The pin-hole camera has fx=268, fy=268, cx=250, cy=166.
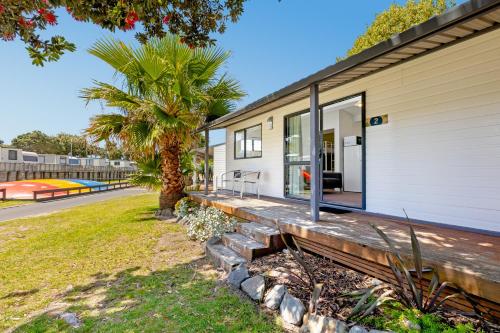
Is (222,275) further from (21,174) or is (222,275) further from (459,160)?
(21,174)

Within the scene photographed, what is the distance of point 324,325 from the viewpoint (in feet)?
7.98

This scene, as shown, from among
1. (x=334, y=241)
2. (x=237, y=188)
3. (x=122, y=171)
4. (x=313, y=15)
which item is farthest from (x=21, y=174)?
(x=334, y=241)

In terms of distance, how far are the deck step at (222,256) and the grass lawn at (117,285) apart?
0.17m

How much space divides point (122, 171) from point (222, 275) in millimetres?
39536

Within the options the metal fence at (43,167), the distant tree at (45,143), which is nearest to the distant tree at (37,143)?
the distant tree at (45,143)

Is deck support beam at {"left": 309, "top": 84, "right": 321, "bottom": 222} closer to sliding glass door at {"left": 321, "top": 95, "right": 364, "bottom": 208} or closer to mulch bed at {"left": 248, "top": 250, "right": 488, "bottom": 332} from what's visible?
mulch bed at {"left": 248, "top": 250, "right": 488, "bottom": 332}

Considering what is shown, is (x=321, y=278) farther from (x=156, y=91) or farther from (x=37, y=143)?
(x=37, y=143)

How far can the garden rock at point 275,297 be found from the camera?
3057 millimetres

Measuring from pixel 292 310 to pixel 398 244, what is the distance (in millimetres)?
1408

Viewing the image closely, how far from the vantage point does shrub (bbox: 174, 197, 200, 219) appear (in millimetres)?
8109

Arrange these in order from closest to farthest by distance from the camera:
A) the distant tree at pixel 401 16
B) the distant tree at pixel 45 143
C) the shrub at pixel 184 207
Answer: the shrub at pixel 184 207, the distant tree at pixel 401 16, the distant tree at pixel 45 143

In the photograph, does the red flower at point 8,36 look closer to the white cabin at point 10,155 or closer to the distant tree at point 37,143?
the white cabin at point 10,155

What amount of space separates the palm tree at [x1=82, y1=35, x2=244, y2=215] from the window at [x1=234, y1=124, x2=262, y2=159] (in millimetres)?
1633

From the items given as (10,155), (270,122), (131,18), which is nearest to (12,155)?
(10,155)
